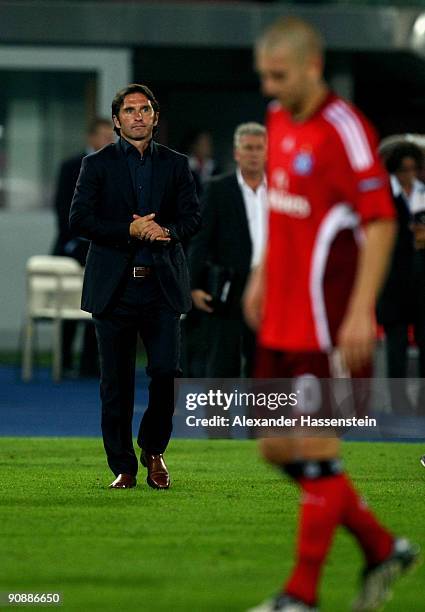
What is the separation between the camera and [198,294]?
1228 centimetres

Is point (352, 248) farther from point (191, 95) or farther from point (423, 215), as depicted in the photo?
point (191, 95)

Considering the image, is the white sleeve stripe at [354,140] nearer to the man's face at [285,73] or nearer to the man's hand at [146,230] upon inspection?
the man's face at [285,73]

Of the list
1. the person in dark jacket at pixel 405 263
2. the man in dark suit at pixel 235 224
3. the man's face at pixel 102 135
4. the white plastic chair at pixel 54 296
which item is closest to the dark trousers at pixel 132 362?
the man in dark suit at pixel 235 224

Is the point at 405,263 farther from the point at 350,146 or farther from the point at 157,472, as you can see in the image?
the point at 350,146

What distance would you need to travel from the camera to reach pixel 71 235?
18453mm

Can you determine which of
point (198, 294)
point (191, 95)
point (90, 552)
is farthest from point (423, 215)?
point (191, 95)

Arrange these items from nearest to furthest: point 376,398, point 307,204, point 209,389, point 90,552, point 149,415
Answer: point 307,204 < point 90,552 < point 149,415 < point 209,389 < point 376,398

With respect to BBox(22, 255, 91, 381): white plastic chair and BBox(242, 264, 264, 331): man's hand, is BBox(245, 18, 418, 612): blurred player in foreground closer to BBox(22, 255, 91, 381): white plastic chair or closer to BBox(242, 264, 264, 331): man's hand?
BBox(242, 264, 264, 331): man's hand

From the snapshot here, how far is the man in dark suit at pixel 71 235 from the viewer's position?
16938 millimetres

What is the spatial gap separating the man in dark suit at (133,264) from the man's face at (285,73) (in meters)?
3.58

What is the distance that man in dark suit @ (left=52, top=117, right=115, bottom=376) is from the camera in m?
16.9

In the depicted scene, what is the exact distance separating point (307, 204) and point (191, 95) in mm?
20545

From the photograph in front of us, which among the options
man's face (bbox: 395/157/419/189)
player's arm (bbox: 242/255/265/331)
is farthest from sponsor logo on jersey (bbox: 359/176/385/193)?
man's face (bbox: 395/157/419/189)

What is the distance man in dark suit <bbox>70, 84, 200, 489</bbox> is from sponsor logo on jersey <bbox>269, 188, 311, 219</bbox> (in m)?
3.39
